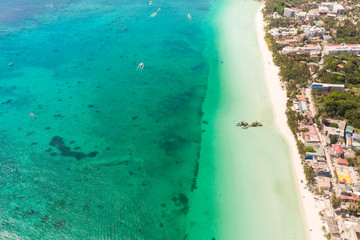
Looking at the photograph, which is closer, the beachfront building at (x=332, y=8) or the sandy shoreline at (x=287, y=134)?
the sandy shoreline at (x=287, y=134)

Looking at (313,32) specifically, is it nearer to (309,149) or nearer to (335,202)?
(309,149)

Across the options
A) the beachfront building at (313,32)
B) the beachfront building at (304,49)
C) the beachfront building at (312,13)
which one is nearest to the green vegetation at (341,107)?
the beachfront building at (304,49)

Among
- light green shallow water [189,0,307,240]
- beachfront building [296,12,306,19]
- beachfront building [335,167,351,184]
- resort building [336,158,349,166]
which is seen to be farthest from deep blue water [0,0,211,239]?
beachfront building [296,12,306,19]

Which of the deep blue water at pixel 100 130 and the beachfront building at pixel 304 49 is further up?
the beachfront building at pixel 304 49

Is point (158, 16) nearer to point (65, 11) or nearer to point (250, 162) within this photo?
point (65, 11)

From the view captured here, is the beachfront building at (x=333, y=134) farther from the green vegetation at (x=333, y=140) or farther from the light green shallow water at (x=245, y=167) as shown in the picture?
the light green shallow water at (x=245, y=167)

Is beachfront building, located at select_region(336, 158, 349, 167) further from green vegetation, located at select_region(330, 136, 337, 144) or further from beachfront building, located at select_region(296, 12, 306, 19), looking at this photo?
beachfront building, located at select_region(296, 12, 306, 19)

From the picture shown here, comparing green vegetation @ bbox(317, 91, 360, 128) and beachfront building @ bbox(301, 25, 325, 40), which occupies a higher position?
beachfront building @ bbox(301, 25, 325, 40)
